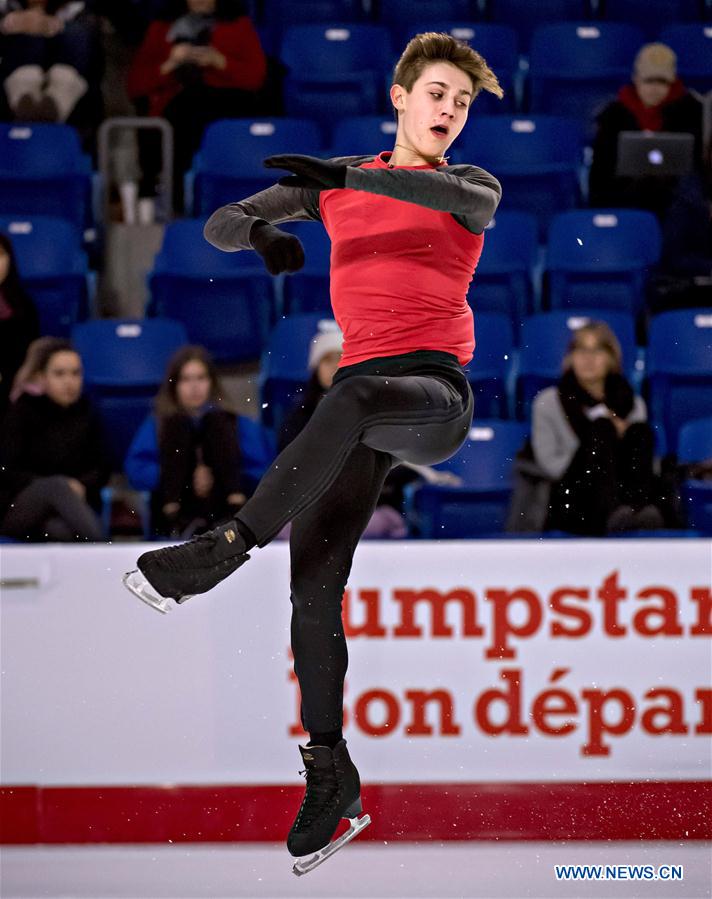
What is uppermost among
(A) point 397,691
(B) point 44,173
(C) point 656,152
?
(C) point 656,152

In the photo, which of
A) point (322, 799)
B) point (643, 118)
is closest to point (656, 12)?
point (643, 118)

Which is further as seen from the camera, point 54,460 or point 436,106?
point 54,460

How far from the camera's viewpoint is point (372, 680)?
16.3ft

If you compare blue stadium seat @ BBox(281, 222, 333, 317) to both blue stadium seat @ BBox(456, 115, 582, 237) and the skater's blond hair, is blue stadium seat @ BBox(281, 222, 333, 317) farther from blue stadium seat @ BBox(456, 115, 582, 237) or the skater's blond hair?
the skater's blond hair

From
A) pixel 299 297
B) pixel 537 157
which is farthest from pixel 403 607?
pixel 537 157

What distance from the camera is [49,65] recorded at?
25.1 feet

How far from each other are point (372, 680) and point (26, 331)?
7.00 feet

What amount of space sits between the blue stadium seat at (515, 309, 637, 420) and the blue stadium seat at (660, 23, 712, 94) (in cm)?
240

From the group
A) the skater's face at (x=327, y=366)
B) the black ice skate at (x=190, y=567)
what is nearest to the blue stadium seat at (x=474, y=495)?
the skater's face at (x=327, y=366)

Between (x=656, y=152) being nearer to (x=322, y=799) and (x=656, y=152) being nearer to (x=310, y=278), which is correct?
(x=310, y=278)

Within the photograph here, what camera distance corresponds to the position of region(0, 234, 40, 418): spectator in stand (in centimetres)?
582

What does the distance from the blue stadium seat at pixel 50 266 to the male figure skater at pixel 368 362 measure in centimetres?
316

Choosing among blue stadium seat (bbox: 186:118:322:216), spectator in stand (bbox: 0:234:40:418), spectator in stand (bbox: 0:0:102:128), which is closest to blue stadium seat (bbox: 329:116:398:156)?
blue stadium seat (bbox: 186:118:322:216)

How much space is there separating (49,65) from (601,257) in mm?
3143
